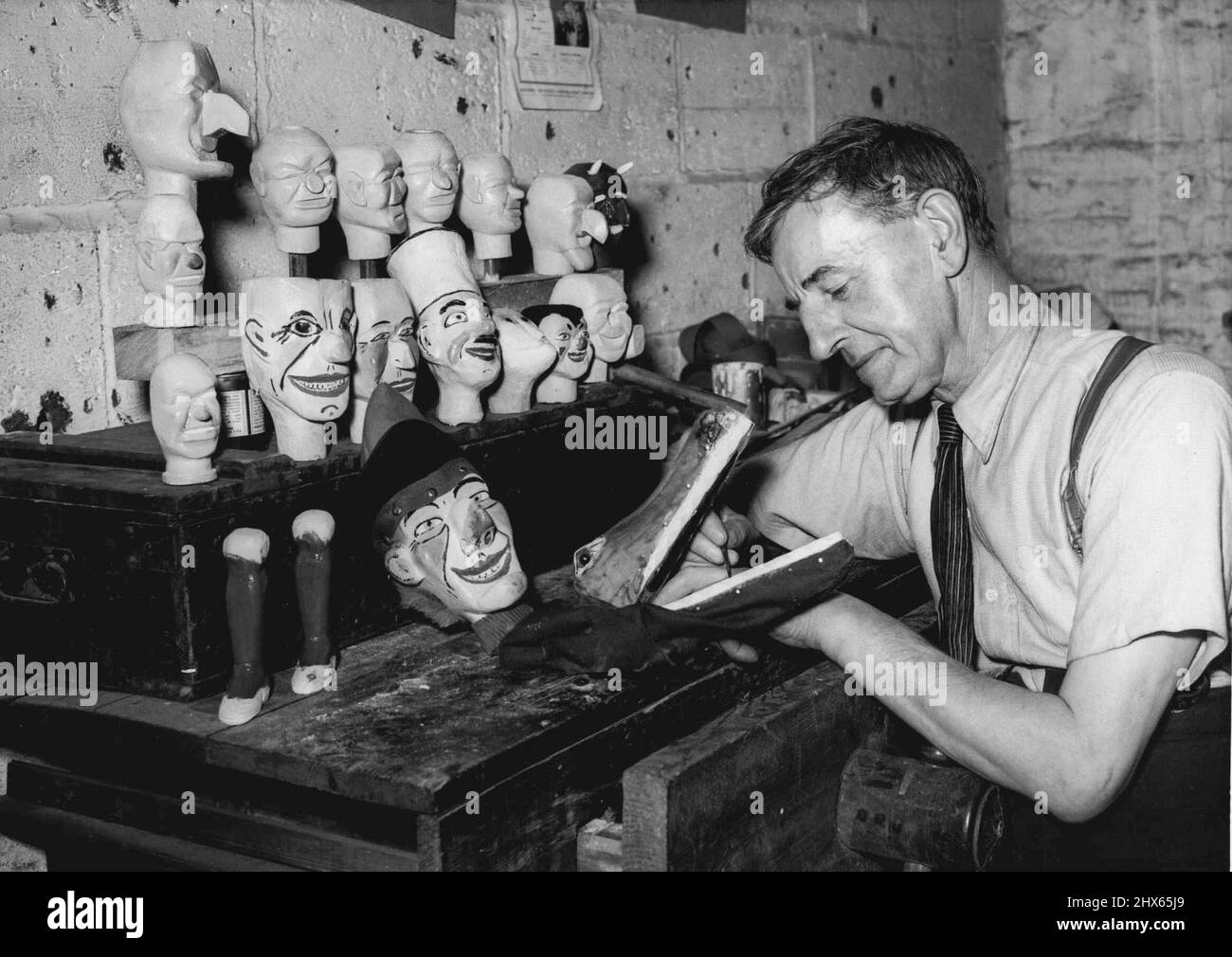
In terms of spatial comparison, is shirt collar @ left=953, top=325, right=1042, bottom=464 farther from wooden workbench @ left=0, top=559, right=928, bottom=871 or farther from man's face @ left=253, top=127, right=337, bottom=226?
man's face @ left=253, top=127, right=337, bottom=226

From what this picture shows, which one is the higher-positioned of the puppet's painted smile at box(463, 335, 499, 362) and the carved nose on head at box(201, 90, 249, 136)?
the carved nose on head at box(201, 90, 249, 136)

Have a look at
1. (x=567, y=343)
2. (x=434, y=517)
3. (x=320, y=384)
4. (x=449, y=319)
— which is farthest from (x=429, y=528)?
(x=567, y=343)

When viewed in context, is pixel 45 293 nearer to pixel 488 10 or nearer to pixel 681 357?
pixel 488 10

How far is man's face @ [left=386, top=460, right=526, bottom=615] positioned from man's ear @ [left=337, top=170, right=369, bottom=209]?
0.42 metres

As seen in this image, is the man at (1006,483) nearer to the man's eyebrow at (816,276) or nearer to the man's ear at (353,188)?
the man's eyebrow at (816,276)

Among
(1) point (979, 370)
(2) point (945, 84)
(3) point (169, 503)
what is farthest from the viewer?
(2) point (945, 84)

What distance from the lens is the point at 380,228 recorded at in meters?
1.77

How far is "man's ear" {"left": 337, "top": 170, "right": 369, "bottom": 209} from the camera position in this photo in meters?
1.73

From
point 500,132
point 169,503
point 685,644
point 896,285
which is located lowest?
point 685,644

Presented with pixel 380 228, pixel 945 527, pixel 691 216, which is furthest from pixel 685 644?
pixel 691 216

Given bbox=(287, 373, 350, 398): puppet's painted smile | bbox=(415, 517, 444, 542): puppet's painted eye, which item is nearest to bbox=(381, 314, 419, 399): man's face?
bbox=(287, 373, 350, 398): puppet's painted smile

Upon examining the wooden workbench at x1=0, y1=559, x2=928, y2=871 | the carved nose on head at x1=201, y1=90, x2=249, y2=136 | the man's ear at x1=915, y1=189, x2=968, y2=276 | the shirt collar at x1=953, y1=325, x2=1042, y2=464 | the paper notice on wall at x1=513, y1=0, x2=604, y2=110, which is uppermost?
the paper notice on wall at x1=513, y1=0, x2=604, y2=110

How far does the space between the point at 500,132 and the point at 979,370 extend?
114cm

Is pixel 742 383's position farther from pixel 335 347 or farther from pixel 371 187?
pixel 335 347
